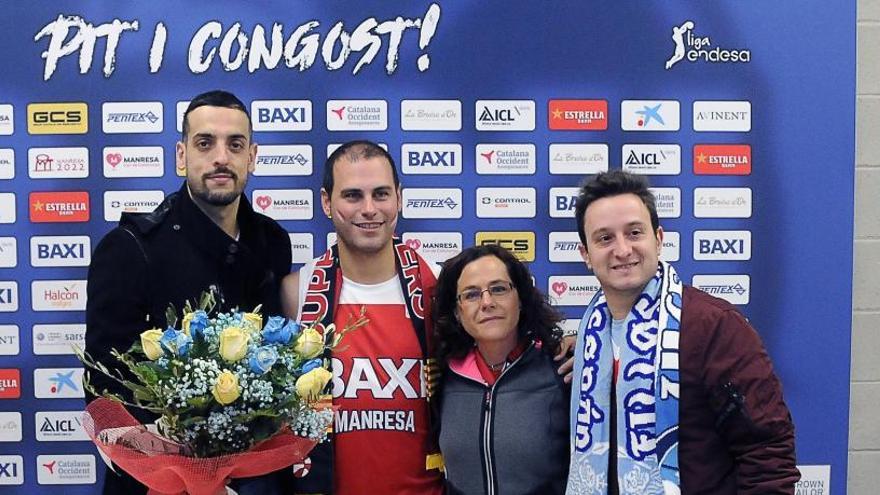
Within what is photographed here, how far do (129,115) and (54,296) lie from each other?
700 mm

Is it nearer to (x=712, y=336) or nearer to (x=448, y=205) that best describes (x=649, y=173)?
(x=448, y=205)

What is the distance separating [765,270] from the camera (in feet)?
9.27

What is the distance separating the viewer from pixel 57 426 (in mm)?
2787

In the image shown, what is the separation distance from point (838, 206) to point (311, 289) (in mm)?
1956

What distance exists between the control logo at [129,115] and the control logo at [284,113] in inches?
13.3

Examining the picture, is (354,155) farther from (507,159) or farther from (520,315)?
(507,159)

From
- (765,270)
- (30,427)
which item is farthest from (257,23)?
(765,270)

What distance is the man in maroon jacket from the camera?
1.62 m

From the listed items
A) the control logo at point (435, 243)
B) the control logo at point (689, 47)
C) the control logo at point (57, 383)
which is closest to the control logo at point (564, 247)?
the control logo at point (435, 243)

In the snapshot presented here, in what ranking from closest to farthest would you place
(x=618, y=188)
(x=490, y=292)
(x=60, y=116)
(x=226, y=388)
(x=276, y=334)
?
(x=226, y=388) → (x=276, y=334) → (x=618, y=188) → (x=490, y=292) → (x=60, y=116)

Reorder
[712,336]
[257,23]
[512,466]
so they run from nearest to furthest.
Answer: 1. [712,336]
2. [512,466]
3. [257,23]

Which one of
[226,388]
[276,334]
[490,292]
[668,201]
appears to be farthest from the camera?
[668,201]

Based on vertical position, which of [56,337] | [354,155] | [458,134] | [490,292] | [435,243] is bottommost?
[56,337]

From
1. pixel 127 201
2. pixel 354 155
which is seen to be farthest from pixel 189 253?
pixel 127 201
